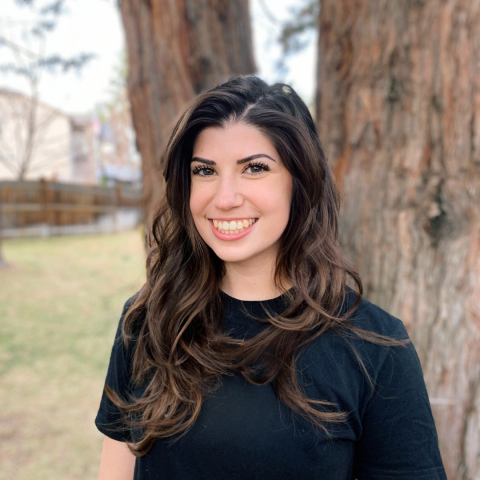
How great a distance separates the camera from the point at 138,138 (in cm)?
309

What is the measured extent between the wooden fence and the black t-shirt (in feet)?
37.1

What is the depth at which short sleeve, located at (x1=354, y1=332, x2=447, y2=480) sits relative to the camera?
4.17 ft

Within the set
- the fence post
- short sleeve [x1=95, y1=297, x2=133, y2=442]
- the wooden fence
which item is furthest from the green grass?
the fence post

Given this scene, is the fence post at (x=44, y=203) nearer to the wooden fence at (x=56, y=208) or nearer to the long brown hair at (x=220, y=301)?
the wooden fence at (x=56, y=208)

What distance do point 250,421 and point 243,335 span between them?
0.80 ft

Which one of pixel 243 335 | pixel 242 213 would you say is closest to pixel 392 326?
pixel 243 335

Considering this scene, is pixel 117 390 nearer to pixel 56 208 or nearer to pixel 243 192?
pixel 243 192

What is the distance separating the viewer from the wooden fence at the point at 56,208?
13.2 meters

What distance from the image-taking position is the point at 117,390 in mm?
1493

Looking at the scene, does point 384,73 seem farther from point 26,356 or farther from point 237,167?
point 26,356

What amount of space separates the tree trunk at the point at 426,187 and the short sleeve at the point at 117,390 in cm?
116

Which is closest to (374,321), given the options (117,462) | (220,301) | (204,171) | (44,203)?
(220,301)

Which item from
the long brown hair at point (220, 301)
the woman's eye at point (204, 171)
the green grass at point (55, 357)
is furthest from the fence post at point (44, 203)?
the woman's eye at point (204, 171)

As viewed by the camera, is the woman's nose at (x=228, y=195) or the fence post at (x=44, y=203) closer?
the woman's nose at (x=228, y=195)
